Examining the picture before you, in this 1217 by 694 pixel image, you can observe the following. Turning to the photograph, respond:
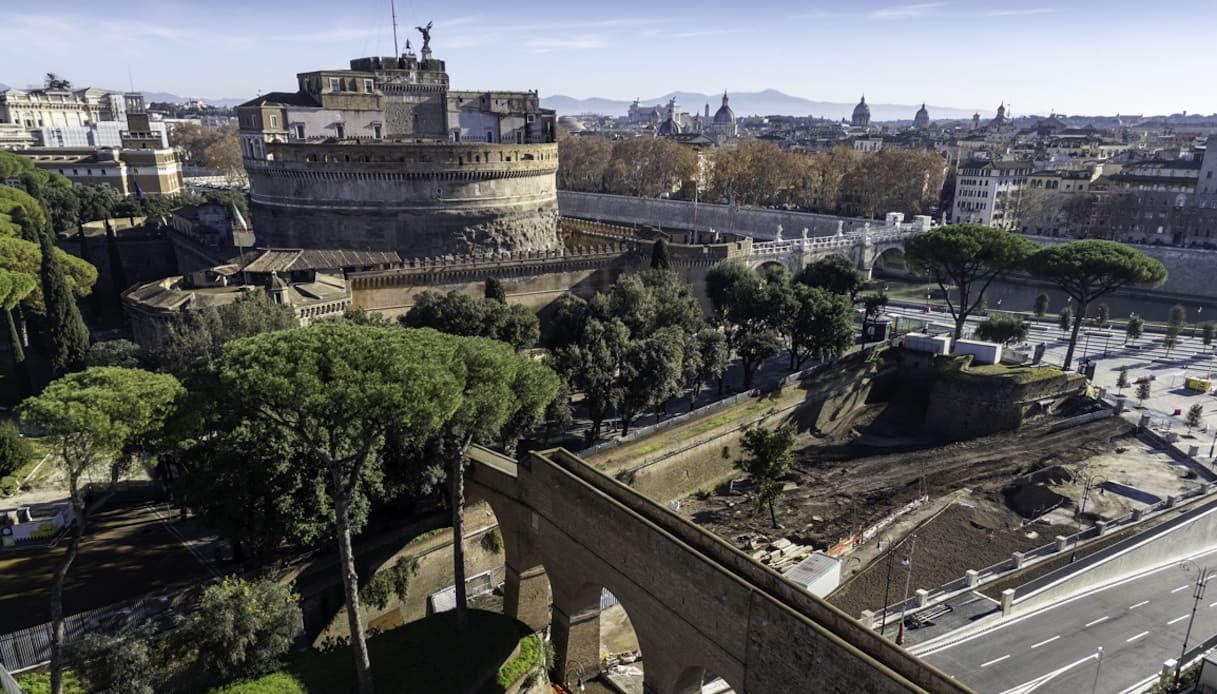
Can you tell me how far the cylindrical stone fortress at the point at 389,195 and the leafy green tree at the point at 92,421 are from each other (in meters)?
33.6

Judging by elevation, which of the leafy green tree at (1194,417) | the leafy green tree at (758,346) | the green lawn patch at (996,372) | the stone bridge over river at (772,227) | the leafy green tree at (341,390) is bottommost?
the leafy green tree at (1194,417)

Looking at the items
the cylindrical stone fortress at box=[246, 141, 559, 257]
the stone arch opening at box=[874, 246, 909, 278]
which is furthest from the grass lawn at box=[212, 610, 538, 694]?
the stone arch opening at box=[874, 246, 909, 278]

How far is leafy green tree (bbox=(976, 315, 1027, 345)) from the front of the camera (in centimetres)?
4878

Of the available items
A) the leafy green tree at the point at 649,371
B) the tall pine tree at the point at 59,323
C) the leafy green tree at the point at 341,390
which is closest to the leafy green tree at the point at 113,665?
the leafy green tree at the point at 341,390

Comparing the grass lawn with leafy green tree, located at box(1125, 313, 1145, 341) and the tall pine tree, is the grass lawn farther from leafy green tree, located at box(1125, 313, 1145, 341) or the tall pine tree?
leafy green tree, located at box(1125, 313, 1145, 341)

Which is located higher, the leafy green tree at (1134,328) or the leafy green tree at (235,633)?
the leafy green tree at (235,633)

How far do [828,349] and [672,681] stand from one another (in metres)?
26.8

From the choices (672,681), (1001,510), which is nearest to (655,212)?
(1001,510)

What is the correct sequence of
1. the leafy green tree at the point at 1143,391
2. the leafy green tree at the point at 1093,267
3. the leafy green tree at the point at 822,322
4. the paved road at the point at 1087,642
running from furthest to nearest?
the leafy green tree at the point at 1093,267 < the leafy green tree at the point at 1143,391 < the leafy green tree at the point at 822,322 < the paved road at the point at 1087,642

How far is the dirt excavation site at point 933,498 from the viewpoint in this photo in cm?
2912

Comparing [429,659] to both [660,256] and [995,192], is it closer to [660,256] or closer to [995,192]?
[660,256]

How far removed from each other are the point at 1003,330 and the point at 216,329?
150 ft

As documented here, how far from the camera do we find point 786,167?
100500mm

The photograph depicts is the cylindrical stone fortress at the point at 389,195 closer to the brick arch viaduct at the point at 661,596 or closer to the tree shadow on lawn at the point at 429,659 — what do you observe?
the brick arch viaduct at the point at 661,596
